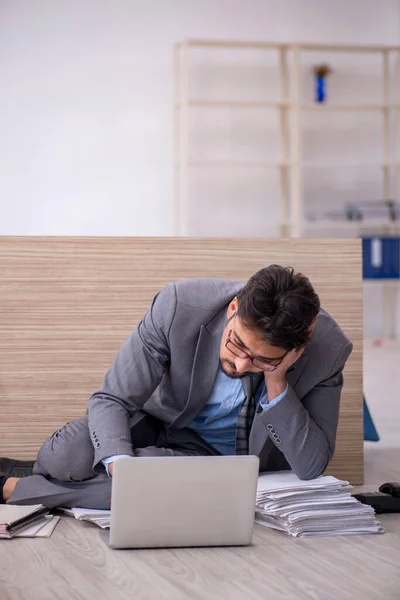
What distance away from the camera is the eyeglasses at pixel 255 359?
A: 171 cm

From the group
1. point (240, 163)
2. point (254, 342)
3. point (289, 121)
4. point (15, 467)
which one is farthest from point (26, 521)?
point (289, 121)

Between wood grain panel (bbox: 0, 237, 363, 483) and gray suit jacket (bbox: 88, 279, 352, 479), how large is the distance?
39 centimetres

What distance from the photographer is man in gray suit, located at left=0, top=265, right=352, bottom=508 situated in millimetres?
1825

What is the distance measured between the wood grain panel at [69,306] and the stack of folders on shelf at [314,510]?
65cm

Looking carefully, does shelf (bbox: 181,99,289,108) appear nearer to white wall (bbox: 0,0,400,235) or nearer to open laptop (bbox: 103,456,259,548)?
white wall (bbox: 0,0,400,235)

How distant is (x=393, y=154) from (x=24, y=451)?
4.94 meters

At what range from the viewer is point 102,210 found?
6246 mm

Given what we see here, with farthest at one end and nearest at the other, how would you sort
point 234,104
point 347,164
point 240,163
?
point 347,164
point 240,163
point 234,104

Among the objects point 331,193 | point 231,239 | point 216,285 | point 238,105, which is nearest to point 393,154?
point 331,193

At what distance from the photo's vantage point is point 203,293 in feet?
6.22

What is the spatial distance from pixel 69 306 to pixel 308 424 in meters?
0.76

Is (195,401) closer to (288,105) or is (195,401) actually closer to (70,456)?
(70,456)

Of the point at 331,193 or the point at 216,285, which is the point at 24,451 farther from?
the point at 331,193

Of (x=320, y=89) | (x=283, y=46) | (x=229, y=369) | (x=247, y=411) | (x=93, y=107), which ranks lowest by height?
(x=247, y=411)
